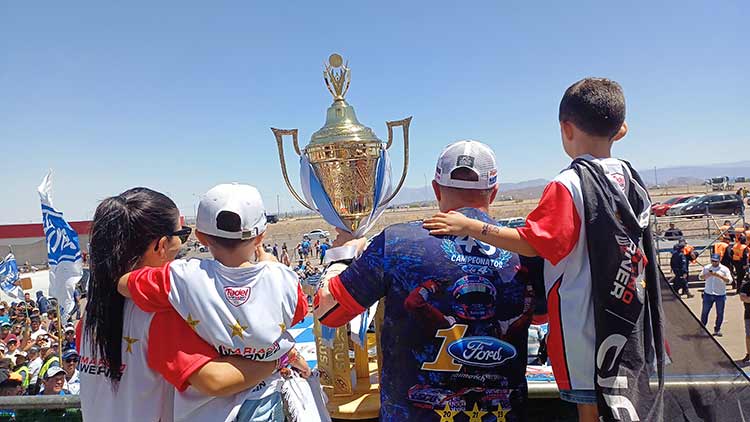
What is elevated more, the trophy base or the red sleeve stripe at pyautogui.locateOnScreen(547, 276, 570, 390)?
the red sleeve stripe at pyautogui.locateOnScreen(547, 276, 570, 390)

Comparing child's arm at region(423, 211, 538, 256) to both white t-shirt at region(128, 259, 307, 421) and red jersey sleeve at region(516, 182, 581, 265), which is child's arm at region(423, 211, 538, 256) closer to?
red jersey sleeve at region(516, 182, 581, 265)

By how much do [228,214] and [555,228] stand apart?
103 cm

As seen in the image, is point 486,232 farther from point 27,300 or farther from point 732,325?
point 27,300

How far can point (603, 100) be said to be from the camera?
1.55 meters

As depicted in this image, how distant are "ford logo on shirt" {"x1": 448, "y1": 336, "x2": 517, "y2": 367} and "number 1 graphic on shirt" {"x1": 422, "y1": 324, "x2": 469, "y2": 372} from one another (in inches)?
0.5

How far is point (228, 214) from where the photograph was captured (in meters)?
1.55

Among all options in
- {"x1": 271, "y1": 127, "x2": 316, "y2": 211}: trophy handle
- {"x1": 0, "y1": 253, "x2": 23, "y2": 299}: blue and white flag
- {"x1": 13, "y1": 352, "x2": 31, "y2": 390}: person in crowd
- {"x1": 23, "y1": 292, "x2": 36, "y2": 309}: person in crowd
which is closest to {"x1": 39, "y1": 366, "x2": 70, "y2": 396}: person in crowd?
{"x1": 13, "y1": 352, "x2": 31, "y2": 390}: person in crowd

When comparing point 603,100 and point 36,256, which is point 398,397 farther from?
point 36,256

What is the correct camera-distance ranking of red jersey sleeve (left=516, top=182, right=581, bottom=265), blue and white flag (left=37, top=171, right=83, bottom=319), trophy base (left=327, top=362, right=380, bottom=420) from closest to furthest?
1. red jersey sleeve (left=516, top=182, right=581, bottom=265)
2. trophy base (left=327, top=362, right=380, bottom=420)
3. blue and white flag (left=37, top=171, right=83, bottom=319)

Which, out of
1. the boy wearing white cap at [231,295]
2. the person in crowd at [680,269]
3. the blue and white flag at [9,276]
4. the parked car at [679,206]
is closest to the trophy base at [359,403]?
the boy wearing white cap at [231,295]

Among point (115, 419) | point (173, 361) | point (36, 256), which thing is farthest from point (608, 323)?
point (36, 256)

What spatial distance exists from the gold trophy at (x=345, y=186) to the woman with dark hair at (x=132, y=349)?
4.03ft

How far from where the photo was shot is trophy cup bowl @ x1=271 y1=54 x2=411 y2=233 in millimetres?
2996

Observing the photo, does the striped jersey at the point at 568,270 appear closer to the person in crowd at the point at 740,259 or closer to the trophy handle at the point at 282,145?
the trophy handle at the point at 282,145
